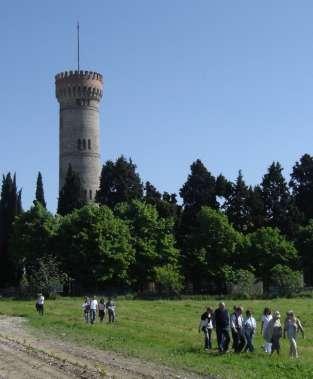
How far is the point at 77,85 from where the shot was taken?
100500mm

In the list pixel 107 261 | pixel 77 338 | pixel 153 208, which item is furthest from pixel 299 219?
pixel 77 338

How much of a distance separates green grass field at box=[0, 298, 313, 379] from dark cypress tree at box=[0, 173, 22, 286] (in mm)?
27566

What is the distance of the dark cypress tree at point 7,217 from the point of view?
81.7m

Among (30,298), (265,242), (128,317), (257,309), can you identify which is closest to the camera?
(128,317)

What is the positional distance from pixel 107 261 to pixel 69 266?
3.86m

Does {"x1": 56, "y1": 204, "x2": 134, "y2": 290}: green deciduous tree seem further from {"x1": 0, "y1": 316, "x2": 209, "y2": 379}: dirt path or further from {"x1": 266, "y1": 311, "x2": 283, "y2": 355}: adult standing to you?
{"x1": 266, "y1": 311, "x2": 283, "y2": 355}: adult standing

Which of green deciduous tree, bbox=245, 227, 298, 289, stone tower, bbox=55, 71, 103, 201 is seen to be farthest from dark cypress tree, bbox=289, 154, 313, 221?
stone tower, bbox=55, 71, 103, 201

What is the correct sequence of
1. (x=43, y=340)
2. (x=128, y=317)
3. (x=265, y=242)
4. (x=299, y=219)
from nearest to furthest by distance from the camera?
(x=43, y=340), (x=128, y=317), (x=265, y=242), (x=299, y=219)

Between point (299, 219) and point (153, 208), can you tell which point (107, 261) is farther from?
point (299, 219)

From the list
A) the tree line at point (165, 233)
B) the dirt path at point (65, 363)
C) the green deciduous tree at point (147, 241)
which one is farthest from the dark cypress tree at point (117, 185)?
the dirt path at point (65, 363)

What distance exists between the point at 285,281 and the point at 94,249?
1902 cm

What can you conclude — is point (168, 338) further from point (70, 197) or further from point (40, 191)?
point (40, 191)

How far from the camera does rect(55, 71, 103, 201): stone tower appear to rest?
324ft

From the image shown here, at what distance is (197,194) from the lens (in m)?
88.7
